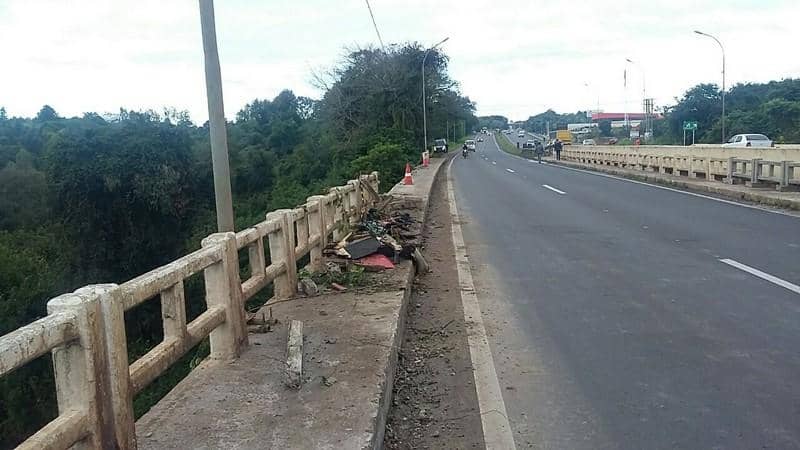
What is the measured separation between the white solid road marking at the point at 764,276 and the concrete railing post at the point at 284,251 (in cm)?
537

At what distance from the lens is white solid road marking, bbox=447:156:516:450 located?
434 centimetres

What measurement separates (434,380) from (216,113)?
3.12 meters

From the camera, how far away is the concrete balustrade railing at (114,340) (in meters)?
2.89

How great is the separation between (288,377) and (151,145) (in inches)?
1094

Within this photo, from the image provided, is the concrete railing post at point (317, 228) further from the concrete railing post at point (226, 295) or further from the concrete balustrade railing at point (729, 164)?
the concrete balustrade railing at point (729, 164)

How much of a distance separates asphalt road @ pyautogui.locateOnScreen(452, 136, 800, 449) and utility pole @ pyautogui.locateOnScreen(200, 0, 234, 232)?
2.79 metres

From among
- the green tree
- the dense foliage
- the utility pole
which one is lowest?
the dense foliage

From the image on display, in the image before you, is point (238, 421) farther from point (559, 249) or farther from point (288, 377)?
point (559, 249)

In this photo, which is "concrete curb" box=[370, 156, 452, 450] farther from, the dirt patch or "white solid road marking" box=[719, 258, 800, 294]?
"white solid road marking" box=[719, 258, 800, 294]

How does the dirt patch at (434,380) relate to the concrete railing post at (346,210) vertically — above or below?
below

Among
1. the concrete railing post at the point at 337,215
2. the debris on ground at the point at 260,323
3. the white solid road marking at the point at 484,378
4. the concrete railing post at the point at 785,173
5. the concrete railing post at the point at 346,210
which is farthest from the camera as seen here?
the concrete railing post at the point at 785,173

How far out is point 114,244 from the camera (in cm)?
2955

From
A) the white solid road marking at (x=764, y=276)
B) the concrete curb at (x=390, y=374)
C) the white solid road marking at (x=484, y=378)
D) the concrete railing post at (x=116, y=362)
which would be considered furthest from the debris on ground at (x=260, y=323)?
the white solid road marking at (x=764, y=276)

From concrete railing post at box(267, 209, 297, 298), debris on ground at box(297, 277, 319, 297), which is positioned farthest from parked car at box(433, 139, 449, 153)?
concrete railing post at box(267, 209, 297, 298)
